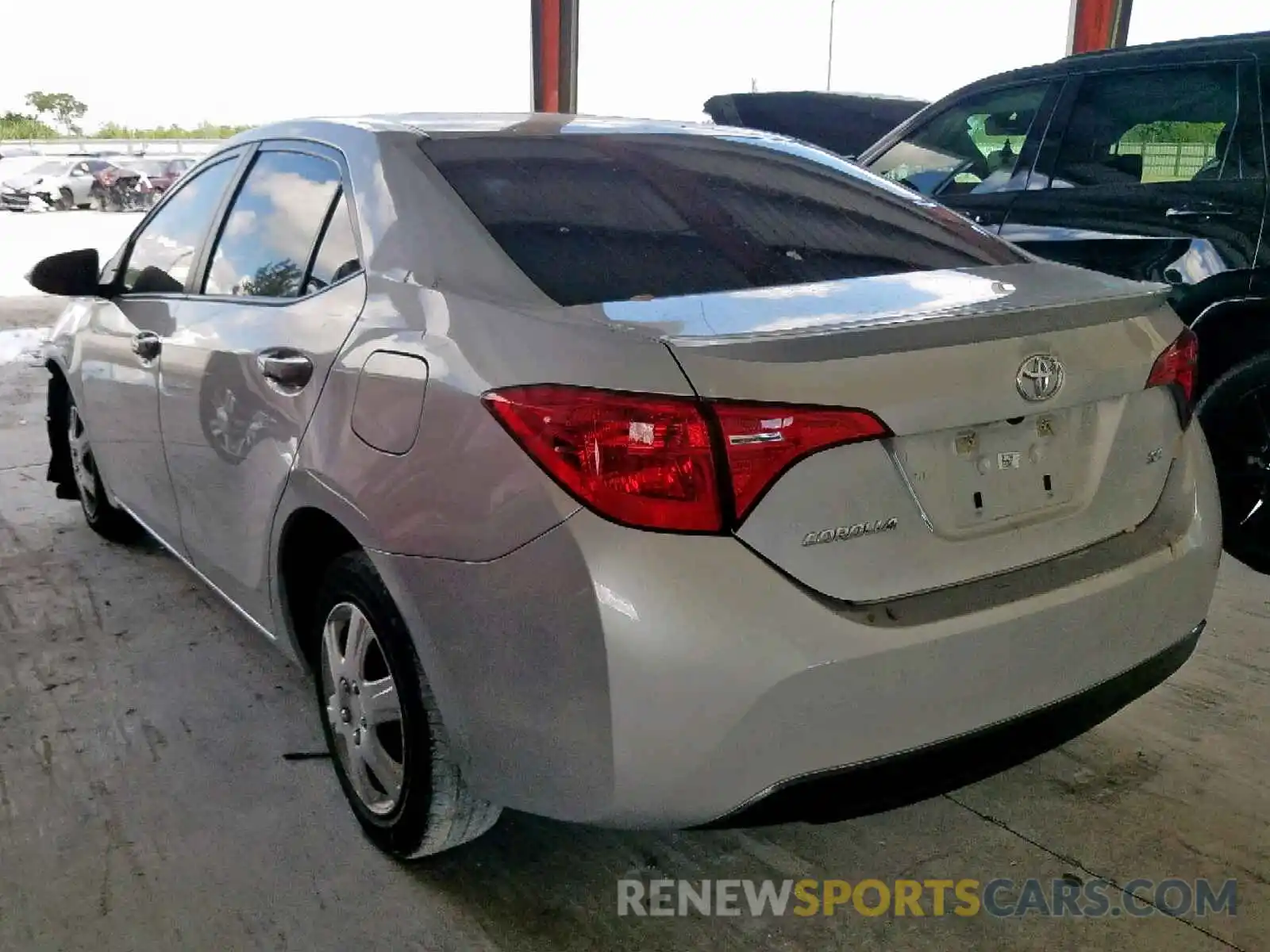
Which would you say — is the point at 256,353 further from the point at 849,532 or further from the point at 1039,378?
the point at 1039,378

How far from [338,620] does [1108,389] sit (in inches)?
57.9

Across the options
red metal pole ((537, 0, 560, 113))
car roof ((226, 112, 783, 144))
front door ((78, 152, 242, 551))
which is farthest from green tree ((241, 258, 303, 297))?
red metal pole ((537, 0, 560, 113))

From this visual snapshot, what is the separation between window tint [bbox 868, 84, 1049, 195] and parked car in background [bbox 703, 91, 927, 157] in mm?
3507

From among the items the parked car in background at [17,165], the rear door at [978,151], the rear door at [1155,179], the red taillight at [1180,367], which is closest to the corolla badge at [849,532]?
the red taillight at [1180,367]

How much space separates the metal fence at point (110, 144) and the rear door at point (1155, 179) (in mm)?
27267

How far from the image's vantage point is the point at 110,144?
3114 centimetres

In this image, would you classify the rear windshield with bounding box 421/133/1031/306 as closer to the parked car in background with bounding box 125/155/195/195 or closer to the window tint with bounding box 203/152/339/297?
the window tint with bounding box 203/152/339/297

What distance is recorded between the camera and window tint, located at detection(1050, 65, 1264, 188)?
3.49 meters

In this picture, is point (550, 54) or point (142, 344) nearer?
point (142, 344)

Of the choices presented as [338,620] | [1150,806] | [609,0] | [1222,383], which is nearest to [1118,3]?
[609,0]

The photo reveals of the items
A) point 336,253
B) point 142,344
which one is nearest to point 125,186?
point 142,344

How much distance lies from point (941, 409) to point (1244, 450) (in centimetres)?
251

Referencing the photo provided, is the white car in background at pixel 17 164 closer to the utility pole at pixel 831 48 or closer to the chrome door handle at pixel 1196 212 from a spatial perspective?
the utility pole at pixel 831 48

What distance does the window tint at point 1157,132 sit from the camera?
11.4 feet
